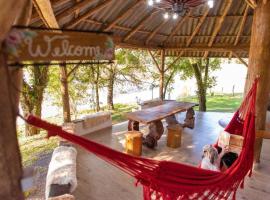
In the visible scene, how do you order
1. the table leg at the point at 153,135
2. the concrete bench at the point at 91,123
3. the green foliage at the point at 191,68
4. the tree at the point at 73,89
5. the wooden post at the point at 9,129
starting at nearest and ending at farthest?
the wooden post at the point at 9,129, the table leg at the point at 153,135, the concrete bench at the point at 91,123, the tree at the point at 73,89, the green foliage at the point at 191,68

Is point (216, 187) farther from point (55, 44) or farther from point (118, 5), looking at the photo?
point (118, 5)

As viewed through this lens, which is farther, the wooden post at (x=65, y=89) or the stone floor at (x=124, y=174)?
the wooden post at (x=65, y=89)

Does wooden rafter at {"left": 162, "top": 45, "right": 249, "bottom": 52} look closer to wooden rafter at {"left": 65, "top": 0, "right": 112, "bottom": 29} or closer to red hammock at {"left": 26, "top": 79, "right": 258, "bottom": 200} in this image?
wooden rafter at {"left": 65, "top": 0, "right": 112, "bottom": 29}

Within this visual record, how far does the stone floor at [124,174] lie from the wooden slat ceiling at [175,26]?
264cm

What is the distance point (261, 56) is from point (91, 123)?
4.18 m

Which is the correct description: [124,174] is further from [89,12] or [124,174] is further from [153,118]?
[89,12]

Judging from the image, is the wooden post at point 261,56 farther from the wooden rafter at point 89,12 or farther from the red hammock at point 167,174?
the wooden rafter at point 89,12

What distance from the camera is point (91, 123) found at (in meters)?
6.44

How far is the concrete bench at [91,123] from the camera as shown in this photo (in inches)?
236

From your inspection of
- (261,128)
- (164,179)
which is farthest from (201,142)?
(164,179)

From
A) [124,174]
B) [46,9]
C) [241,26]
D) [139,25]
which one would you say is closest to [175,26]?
[139,25]

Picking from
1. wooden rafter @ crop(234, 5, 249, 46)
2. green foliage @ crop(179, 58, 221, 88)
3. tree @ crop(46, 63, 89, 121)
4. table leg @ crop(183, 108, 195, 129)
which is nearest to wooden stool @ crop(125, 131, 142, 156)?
table leg @ crop(183, 108, 195, 129)

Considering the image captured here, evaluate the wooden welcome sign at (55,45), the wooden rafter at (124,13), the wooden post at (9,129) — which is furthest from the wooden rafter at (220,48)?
the wooden post at (9,129)

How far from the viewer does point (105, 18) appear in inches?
237
